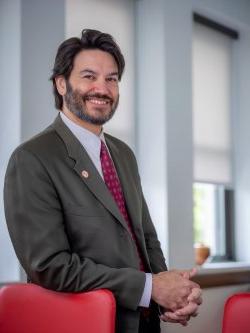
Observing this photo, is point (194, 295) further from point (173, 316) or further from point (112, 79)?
point (112, 79)

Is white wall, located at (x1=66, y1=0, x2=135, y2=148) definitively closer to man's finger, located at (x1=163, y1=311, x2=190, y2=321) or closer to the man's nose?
the man's nose

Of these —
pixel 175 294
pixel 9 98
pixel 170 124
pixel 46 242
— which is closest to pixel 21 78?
pixel 9 98

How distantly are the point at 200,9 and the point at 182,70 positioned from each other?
60cm

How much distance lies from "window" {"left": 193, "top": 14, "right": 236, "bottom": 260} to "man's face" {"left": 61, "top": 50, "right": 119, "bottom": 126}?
8.01 feet

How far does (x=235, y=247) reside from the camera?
469 cm

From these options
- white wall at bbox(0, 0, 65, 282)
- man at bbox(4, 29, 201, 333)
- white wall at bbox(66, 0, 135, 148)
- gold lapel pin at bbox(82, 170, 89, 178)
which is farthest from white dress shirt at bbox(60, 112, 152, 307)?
white wall at bbox(66, 0, 135, 148)

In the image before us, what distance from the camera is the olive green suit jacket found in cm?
145

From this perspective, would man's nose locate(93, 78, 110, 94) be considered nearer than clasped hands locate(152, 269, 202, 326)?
No

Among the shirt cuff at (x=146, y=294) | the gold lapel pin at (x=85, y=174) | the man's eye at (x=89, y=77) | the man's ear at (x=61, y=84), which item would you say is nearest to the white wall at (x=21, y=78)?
the man's ear at (x=61, y=84)

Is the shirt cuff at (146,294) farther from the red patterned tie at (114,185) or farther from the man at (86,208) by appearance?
the red patterned tie at (114,185)

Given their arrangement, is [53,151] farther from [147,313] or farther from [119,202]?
[147,313]

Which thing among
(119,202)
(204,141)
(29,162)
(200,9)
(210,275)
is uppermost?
(200,9)

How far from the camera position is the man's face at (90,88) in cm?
175

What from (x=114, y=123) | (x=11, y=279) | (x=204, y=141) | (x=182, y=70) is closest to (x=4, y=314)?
(x=11, y=279)
